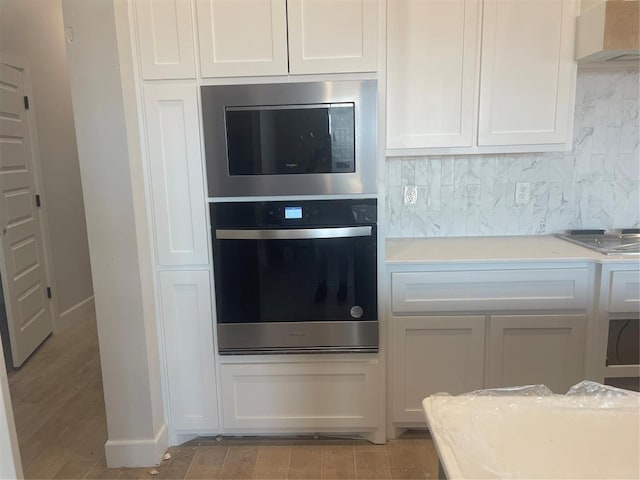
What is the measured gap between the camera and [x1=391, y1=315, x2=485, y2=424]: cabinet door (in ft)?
7.12

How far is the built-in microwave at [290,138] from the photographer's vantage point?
6.48 ft

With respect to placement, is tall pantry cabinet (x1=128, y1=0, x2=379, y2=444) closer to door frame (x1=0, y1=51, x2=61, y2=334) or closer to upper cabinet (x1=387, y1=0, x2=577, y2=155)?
upper cabinet (x1=387, y1=0, x2=577, y2=155)

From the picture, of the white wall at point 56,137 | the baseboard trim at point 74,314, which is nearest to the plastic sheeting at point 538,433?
the baseboard trim at point 74,314

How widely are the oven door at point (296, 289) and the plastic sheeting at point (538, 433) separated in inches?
43.6

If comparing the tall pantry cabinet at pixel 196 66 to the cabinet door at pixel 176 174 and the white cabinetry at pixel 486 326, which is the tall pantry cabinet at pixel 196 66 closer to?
the cabinet door at pixel 176 174

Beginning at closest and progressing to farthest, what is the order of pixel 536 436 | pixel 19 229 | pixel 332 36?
pixel 536 436, pixel 332 36, pixel 19 229

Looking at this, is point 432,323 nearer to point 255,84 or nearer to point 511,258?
point 511,258

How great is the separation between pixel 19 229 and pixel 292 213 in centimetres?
237

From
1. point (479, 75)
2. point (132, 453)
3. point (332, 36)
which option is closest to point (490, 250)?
point (479, 75)

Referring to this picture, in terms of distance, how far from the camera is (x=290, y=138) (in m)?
2.02

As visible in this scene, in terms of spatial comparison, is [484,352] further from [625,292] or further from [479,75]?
[479,75]

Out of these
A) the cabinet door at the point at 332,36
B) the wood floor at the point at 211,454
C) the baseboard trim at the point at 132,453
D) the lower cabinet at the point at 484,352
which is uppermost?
the cabinet door at the point at 332,36

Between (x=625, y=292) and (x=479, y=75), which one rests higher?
(x=479, y=75)

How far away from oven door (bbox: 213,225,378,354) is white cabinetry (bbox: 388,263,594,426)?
0.55 ft
